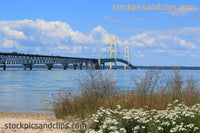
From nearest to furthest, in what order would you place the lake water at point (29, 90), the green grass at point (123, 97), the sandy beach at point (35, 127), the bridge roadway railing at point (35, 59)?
1. the sandy beach at point (35, 127)
2. the green grass at point (123, 97)
3. the lake water at point (29, 90)
4. the bridge roadway railing at point (35, 59)

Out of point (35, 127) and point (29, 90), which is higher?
point (35, 127)

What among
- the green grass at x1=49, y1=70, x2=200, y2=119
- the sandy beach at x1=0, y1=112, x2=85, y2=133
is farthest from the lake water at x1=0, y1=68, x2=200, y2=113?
the sandy beach at x1=0, y1=112, x2=85, y2=133

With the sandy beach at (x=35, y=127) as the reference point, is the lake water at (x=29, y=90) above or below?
below

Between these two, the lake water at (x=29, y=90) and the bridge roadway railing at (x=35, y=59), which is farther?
the bridge roadway railing at (x=35, y=59)

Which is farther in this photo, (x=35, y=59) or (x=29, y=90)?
(x=35, y=59)

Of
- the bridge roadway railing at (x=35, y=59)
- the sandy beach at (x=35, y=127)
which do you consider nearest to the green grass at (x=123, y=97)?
the sandy beach at (x=35, y=127)

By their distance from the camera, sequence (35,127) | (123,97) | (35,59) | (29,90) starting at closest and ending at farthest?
1. (35,127)
2. (123,97)
3. (29,90)
4. (35,59)

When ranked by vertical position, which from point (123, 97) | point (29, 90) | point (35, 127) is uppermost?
point (123, 97)

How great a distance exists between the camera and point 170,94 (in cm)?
1107

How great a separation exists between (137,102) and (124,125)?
9.00 feet

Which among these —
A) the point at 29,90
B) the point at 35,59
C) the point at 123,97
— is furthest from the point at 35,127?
the point at 35,59

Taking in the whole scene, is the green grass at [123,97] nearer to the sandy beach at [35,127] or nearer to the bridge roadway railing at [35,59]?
the sandy beach at [35,127]

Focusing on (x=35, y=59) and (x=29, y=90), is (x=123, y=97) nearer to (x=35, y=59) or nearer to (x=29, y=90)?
(x=29, y=90)

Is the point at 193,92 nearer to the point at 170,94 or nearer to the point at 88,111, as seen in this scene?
the point at 170,94
